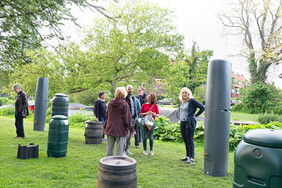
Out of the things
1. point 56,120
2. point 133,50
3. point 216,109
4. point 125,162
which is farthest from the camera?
point 133,50

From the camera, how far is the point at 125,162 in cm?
299

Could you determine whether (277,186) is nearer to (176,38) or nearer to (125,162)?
(125,162)

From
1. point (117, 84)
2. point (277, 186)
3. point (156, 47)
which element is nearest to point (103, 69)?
point (117, 84)

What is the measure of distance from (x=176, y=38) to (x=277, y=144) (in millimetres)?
20778

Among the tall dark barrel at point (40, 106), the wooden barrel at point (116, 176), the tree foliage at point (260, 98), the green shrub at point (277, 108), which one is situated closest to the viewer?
the wooden barrel at point (116, 176)

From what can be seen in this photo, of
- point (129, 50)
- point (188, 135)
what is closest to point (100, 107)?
point (188, 135)

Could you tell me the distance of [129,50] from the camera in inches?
787

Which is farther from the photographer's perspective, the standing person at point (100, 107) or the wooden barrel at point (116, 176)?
the standing person at point (100, 107)

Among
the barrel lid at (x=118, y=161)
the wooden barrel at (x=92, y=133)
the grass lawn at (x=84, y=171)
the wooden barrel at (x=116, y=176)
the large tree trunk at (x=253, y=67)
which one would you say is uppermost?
the large tree trunk at (x=253, y=67)

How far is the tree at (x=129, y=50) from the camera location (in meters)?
20.1

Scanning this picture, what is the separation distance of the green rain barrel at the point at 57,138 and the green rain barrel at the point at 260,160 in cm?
454

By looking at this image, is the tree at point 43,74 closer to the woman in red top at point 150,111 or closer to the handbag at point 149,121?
the woman in red top at point 150,111

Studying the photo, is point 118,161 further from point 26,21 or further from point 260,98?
point 260,98

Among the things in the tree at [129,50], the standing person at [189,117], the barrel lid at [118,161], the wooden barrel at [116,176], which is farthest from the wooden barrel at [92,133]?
the tree at [129,50]
